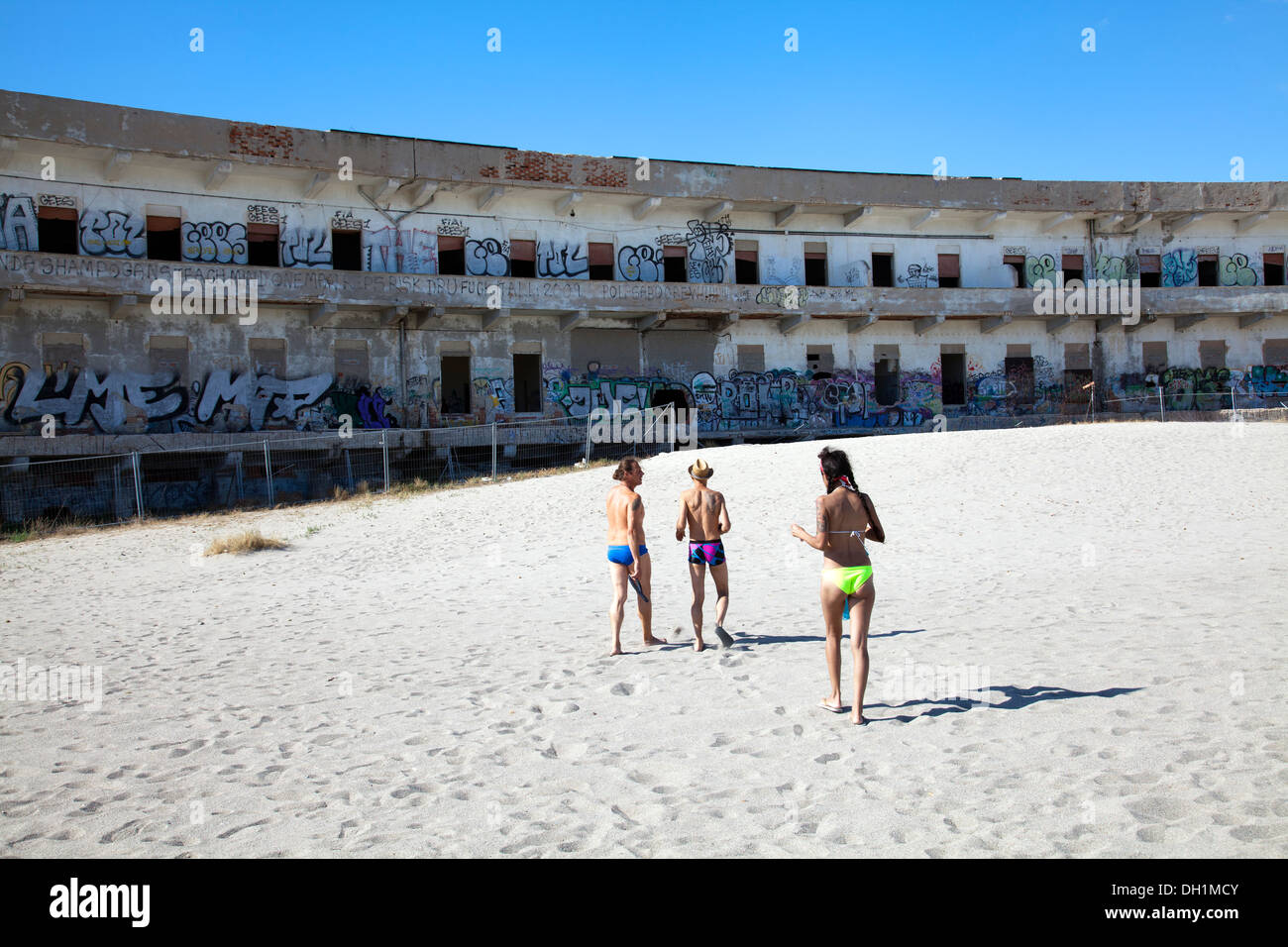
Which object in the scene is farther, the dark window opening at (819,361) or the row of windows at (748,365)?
the dark window opening at (819,361)

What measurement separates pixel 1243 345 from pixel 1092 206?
26.9ft

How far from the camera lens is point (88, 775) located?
5.57 m

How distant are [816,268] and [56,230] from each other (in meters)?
22.4

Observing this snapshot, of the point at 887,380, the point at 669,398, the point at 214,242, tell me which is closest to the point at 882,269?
the point at 887,380

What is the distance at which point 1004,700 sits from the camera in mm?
6176

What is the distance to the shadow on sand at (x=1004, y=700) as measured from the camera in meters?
6.01

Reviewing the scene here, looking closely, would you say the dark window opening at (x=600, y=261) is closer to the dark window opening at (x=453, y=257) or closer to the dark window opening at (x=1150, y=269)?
the dark window opening at (x=453, y=257)

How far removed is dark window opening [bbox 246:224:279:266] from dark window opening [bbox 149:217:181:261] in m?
1.74

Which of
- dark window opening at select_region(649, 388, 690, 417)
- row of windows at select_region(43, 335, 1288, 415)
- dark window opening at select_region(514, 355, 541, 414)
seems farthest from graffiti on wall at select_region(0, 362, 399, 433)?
dark window opening at select_region(649, 388, 690, 417)

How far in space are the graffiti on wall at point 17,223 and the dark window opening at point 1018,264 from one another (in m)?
29.6

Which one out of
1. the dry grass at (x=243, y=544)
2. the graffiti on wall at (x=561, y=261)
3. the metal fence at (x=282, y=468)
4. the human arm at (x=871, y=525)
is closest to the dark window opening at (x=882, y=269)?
the graffiti on wall at (x=561, y=261)
